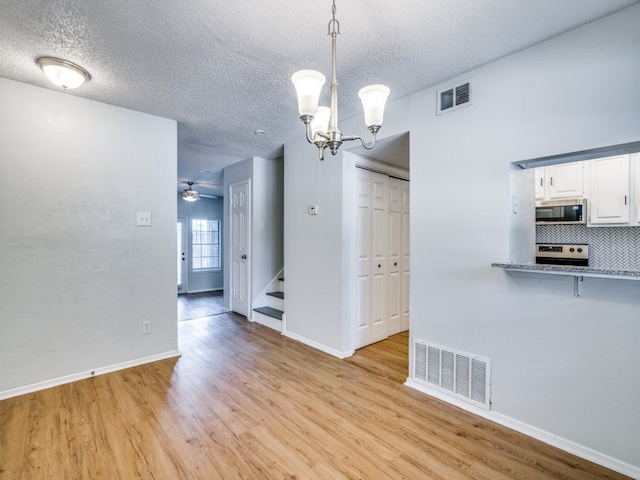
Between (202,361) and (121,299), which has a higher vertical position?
(121,299)

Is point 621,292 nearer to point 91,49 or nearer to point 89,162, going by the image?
point 91,49

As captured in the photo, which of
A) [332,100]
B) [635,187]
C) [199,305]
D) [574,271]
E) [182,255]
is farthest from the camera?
[182,255]

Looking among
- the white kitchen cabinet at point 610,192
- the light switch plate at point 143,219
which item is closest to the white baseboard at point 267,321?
the light switch plate at point 143,219

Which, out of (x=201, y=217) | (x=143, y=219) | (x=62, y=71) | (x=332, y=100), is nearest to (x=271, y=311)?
(x=143, y=219)

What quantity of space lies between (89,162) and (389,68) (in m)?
2.83

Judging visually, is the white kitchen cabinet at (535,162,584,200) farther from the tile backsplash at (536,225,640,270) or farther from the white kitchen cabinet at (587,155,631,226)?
the tile backsplash at (536,225,640,270)

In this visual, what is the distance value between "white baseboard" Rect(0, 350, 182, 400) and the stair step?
137 centimetres

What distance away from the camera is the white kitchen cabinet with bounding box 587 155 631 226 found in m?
2.79

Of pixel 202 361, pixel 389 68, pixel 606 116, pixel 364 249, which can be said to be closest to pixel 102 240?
pixel 202 361

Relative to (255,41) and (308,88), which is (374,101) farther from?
(255,41)

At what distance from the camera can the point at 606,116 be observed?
1.77 meters

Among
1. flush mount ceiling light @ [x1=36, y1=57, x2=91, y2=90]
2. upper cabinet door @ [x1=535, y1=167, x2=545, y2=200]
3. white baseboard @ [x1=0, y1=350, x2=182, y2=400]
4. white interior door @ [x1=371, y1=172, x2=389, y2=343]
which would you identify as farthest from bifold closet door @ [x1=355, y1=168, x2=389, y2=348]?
flush mount ceiling light @ [x1=36, y1=57, x2=91, y2=90]

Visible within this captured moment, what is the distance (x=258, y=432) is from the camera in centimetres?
207

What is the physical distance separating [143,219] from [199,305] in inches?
131
